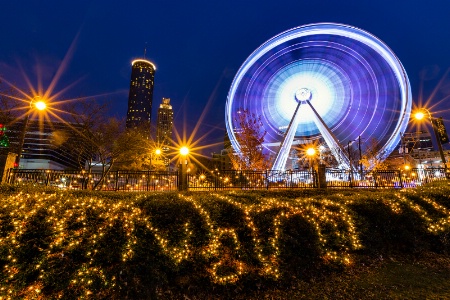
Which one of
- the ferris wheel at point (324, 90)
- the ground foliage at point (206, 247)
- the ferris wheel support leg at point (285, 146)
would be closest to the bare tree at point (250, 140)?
the ferris wheel at point (324, 90)

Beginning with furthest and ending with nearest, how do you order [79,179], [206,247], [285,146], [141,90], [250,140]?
[141,90], [250,140], [285,146], [79,179], [206,247]

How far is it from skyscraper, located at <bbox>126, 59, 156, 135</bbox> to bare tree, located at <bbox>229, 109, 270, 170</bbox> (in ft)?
378

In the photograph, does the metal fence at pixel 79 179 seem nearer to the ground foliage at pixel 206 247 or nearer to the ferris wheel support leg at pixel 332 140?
the ground foliage at pixel 206 247

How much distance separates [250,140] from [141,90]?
5076 inches

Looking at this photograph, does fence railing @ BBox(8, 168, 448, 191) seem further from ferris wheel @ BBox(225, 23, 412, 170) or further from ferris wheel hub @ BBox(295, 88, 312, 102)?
ferris wheel hub @ BBox(295, 88, 312, 102)

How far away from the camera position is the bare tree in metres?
27.1

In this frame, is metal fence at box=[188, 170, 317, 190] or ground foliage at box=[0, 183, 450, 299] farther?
metal fence at box=[188, 170, 317, 190]

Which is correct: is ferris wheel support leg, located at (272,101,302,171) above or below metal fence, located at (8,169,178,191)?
above

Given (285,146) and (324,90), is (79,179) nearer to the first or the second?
(285,146)

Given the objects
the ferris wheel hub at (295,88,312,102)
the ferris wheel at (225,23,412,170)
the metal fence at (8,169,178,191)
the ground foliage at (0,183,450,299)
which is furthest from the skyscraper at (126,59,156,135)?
the ground foliage at (0,183,450,299)

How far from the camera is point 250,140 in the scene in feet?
91.7

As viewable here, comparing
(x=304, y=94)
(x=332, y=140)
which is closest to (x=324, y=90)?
(x=304, y=94)

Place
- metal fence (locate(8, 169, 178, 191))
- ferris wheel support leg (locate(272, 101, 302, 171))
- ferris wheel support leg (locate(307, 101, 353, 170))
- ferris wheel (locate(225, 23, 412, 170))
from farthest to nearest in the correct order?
1. ferris wheel support leg (locate(272, 101, 302, 171))
2. ferris wheel support leg (locate(307, 101, 353, 170))
3. ferris wheel (locate(225, 23, 412, 170))
4. metal fence (locate(8, 169, 178, 191))

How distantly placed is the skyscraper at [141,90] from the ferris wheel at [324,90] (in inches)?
4618
